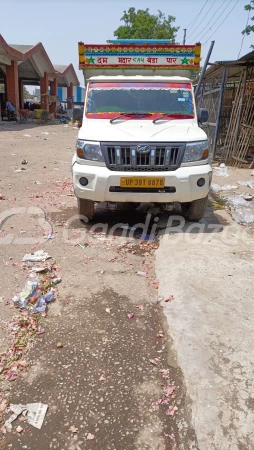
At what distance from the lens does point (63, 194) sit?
23.7 ft

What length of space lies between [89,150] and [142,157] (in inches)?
28.4

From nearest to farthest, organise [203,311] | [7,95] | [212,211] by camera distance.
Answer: [203,311]
[212,211]
[7,95]

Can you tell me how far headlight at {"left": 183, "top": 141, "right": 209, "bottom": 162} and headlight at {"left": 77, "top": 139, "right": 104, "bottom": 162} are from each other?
3.74 feet

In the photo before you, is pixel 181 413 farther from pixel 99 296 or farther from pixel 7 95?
pixel 7 95

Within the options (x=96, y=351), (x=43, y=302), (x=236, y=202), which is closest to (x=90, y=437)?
(x=96, y=351)

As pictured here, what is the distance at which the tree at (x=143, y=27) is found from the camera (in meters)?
31.9

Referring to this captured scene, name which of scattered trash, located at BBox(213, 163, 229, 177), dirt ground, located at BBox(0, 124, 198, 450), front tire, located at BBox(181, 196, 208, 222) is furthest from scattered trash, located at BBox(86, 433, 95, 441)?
scattered trash, located at BBox(213, 163, 229, 177)

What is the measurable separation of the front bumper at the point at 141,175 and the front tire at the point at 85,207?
0.33 meters

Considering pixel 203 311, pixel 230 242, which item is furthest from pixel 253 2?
pixel 203 311

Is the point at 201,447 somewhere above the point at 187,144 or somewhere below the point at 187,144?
below

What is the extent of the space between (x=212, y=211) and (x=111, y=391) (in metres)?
4.31

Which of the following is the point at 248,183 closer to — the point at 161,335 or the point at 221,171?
the point at 221,171

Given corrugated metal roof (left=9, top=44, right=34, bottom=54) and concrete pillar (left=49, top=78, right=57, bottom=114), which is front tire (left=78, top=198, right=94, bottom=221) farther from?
concrete pillar (left=49, top=78, right=57, bottom=114)

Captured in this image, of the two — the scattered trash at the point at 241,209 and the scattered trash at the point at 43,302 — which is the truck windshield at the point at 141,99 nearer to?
the scattered trash at the point at 241,209
